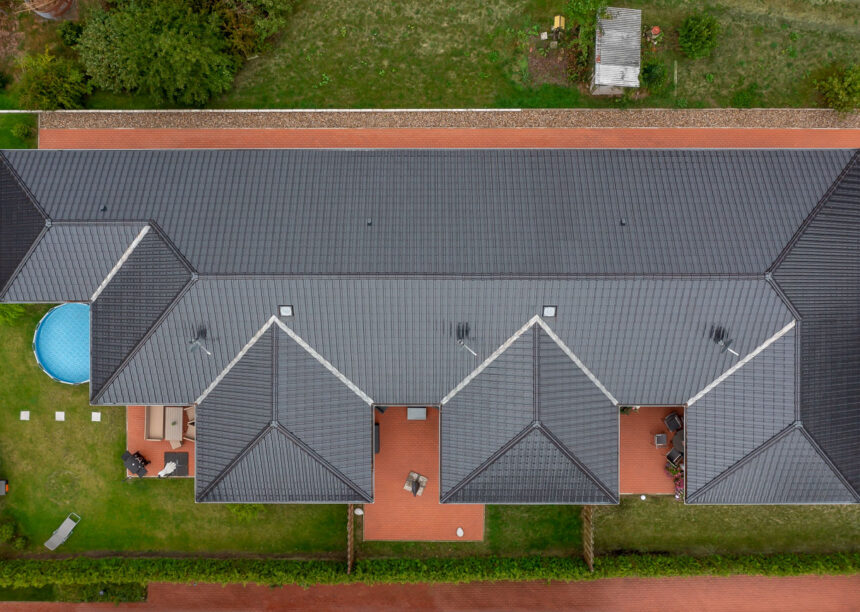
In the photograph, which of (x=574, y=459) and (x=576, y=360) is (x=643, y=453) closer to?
(x=574, y=459)

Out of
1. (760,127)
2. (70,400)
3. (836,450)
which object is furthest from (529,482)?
(70,400)

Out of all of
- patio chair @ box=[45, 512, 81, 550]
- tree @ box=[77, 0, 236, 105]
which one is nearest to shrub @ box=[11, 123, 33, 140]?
tree @ box=[77, 0, 236, 105]

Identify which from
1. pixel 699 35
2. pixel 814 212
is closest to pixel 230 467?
pixel 814 212

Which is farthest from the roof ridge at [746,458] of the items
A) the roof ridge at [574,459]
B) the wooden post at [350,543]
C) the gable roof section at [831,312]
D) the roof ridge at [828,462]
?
the wooden post at [350,543]

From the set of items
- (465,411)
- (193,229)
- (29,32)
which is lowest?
(465,411)

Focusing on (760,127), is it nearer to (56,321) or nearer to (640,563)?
(640,563)
